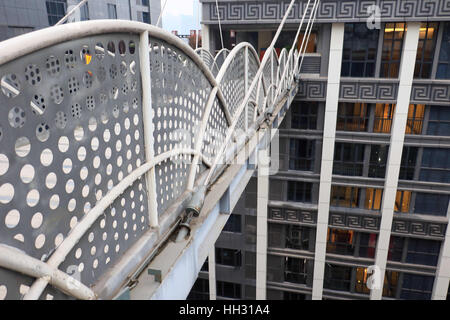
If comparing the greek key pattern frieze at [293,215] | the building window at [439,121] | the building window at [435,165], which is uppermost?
the building window at [439,121]

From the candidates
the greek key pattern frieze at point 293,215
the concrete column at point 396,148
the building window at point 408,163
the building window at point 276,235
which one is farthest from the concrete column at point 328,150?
the building window at point 408,163

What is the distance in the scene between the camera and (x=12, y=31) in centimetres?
1546

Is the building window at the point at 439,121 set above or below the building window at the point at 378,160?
above

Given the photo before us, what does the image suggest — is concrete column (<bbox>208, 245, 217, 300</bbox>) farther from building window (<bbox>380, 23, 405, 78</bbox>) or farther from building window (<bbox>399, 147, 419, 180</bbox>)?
building window (<bbox>380, 23, 405, 78</bbox>)

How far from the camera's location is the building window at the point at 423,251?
32.3 ft

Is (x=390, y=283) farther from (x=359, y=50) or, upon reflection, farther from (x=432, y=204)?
(x=359, y=50)

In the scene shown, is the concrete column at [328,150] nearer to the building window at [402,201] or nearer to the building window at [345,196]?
the building window at [345,196]

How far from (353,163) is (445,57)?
3530 millimetres

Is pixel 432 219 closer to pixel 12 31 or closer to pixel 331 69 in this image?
pixel 331 69

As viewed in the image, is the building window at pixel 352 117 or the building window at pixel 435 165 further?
the building window at pixel 352 117

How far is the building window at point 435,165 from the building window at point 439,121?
1.56ft

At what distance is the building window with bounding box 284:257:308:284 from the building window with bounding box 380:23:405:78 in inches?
245

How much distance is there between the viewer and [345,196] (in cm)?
1026
